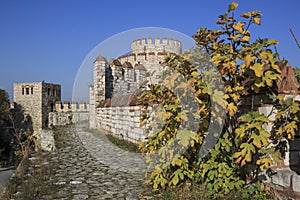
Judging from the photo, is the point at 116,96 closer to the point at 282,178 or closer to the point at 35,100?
the point at 282,178

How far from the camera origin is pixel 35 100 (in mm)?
32469

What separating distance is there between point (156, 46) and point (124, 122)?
692 inches

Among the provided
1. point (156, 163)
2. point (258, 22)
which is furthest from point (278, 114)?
point (156, 163)

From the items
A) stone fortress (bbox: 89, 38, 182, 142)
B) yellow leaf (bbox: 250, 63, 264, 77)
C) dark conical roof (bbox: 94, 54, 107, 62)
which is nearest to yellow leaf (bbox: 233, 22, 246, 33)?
yellow leaf (bbox: 250, 63, 264, 77)

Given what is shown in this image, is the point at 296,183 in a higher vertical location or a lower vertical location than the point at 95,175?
higher

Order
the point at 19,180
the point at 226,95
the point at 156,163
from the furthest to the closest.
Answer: the point at 19,180 < the point at 156,163 < the point at 226,95

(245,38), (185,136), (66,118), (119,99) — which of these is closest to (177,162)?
(185,136)

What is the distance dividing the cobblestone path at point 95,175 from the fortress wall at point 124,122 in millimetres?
716

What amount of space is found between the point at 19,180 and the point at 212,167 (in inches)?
112

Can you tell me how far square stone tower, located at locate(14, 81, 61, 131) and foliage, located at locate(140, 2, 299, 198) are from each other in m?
32.1

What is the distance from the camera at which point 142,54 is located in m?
23.0

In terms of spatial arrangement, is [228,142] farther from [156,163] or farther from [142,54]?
[142,54]

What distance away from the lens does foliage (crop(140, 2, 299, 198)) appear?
2.63 metres

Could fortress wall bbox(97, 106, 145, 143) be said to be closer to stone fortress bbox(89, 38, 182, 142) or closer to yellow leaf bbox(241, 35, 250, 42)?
stone fortress bbox(89, 38, 182, 142)
